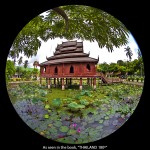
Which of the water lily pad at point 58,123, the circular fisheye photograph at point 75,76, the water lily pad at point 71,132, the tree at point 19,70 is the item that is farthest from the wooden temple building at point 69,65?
the water lily pad at point 71,132

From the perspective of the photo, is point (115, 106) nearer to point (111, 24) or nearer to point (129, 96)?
point (129, 96)

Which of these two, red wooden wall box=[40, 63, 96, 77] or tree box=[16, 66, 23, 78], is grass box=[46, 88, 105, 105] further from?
tree box=[16, 66, 23, 78]

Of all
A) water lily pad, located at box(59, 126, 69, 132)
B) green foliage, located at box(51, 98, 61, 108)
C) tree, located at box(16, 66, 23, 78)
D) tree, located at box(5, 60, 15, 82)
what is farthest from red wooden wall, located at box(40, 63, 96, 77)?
water lily pad, located at box(59, 126, 69, 132)

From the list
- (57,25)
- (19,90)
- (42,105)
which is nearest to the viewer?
(42,105)

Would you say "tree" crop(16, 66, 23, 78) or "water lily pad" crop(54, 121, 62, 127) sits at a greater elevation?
"tree" crop(16, 66, 23, 78)

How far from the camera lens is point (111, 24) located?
3.20 meters

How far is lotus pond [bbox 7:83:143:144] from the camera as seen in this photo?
2803 millimetres

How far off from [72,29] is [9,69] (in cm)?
130

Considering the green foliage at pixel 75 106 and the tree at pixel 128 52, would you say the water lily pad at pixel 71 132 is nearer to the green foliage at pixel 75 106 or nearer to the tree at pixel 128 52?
the green foliage at pixel 75 106

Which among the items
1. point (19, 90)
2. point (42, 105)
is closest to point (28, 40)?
point (19, 90)

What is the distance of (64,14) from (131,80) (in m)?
1.63

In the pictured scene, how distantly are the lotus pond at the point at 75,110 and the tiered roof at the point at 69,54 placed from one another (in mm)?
448

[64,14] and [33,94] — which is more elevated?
[64,14]

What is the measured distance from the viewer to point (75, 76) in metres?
2.91
